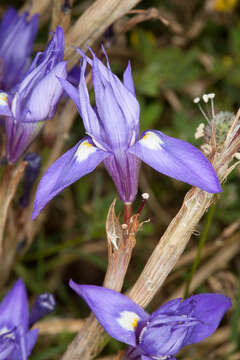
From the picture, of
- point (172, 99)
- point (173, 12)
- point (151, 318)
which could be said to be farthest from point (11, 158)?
point (173, 12)

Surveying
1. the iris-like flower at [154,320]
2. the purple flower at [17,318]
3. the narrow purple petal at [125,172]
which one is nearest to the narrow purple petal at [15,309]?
the purple flower at [17,318]

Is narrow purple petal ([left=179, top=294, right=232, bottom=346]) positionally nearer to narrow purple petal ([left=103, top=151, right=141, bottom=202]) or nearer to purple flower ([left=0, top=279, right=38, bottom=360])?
narrow purple petal ([left=103, top=151, right=141, bottom=202])

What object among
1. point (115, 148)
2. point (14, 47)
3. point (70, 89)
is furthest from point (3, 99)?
point (14, 47)

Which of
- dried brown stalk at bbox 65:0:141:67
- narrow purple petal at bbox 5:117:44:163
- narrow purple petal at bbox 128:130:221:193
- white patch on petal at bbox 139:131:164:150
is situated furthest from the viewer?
dried brown stalk at bbox 65:0:141:67

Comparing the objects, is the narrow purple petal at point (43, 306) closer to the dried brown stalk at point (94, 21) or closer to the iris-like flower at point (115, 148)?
the iris-like flower at point (115, 148)

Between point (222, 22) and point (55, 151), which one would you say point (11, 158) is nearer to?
point (55, 151)

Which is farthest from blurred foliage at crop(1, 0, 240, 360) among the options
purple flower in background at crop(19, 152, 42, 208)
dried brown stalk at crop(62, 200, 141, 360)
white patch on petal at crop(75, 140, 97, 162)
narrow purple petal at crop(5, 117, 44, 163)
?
white patch on petal at crop(75, 140, 97, 162)
